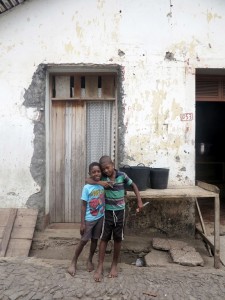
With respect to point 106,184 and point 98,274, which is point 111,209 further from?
point 98,274

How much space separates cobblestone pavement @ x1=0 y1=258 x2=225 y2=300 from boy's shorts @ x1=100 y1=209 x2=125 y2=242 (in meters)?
0.50

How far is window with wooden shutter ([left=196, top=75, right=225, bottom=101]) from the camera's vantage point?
5.70 meters

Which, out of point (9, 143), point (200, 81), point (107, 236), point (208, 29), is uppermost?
point (208, 29)

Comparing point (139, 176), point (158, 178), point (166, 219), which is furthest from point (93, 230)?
point (166, 219)

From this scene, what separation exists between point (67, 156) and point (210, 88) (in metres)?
2.88

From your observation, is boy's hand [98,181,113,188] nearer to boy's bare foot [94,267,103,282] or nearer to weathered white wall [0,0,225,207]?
boy's bare foot [94,267,103,282]

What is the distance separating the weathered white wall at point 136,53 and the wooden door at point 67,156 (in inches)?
20.9

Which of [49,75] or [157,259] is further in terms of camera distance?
[49,75]

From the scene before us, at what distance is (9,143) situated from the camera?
5199 mm

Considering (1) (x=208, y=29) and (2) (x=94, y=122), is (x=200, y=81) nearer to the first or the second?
(1) (x=208, y=29)

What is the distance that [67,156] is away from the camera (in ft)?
18.3

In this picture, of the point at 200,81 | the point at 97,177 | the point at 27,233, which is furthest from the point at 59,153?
the point at 200,81

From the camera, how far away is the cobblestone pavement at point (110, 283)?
3.54 metres

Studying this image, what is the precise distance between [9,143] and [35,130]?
49cm
